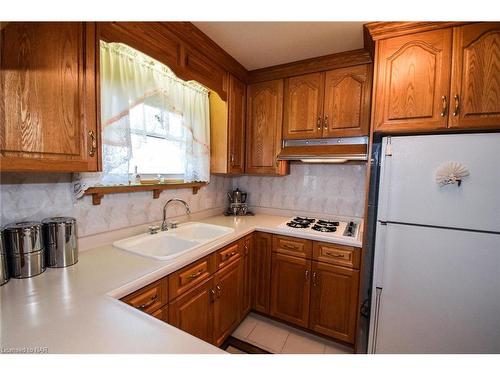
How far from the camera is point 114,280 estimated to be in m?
0.95

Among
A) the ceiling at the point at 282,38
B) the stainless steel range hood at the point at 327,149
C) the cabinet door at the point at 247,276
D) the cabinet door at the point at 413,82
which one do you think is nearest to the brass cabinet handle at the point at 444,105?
the cabinet door at the point at 413,82

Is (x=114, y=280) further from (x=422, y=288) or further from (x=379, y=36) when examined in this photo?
(x=379, y=36)

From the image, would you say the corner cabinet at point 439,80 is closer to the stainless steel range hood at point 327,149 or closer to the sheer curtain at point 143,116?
the stainless steel range hood at point 327,149

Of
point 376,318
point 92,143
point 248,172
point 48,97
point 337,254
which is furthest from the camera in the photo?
point 248,172

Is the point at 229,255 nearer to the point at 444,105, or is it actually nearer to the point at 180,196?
the point at 180,196

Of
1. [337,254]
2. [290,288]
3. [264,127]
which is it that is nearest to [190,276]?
[290,288]

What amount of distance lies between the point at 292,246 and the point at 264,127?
3.96 feet

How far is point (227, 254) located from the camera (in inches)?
63.6

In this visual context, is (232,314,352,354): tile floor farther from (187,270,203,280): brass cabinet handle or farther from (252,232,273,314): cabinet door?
(187,270,203,280): brass cabinet handle

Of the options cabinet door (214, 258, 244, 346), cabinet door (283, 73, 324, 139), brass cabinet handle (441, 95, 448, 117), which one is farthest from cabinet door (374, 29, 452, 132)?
cabinet door (214, 258, 244, 346)

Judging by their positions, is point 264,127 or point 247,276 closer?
point 247,276

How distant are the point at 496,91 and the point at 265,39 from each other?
1446 millimetres
